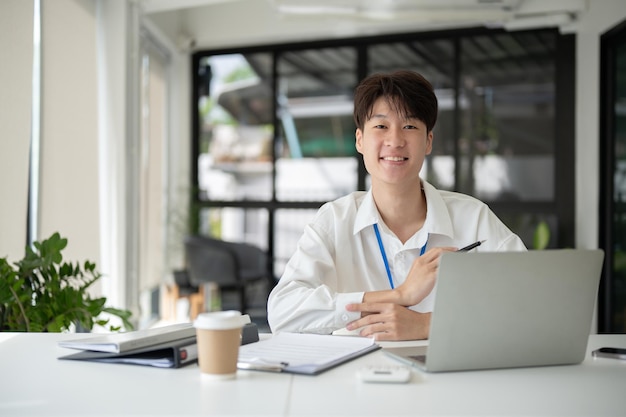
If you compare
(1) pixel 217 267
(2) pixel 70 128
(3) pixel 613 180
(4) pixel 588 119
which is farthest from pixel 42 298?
(4) pixel 588 119

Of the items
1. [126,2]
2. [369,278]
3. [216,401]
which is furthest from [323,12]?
[216,401]

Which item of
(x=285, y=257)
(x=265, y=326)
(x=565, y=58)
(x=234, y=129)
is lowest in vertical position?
(x=265, y=326)

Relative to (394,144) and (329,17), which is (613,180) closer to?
(329,17)

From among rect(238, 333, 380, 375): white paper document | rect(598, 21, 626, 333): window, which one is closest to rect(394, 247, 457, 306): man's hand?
rect(238, 333, 380, 375): white paper document

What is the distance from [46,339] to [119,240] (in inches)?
122

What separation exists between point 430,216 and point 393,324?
59 centimetres

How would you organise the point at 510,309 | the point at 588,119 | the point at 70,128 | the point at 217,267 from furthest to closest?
1. the point at 217,267
2. the point at 588,119
3. the point at 70,128
4. the point at 510,309

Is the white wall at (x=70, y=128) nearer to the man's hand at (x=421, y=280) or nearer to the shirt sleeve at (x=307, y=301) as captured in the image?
the shirt sleeve at (x=307, y=301)

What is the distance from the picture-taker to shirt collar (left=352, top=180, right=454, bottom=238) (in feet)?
7.22

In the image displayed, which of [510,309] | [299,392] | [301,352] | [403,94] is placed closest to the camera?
[299,392]

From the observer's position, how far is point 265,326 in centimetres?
605

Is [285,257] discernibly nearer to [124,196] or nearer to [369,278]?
[124,196]

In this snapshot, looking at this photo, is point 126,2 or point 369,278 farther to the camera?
point 126,2

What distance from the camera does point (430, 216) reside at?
2.22m
